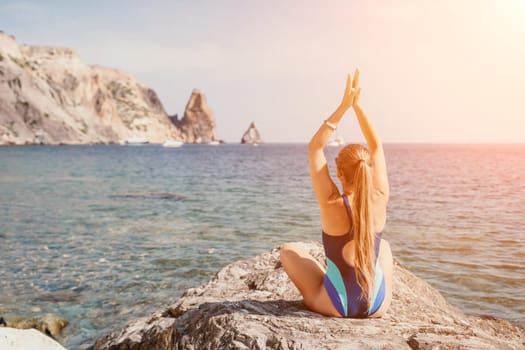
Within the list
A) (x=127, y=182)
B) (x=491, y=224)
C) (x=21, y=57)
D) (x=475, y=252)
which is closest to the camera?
(x=475, y=252)

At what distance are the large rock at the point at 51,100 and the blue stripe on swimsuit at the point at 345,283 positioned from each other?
10302 cm

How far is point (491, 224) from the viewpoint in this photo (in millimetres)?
16203

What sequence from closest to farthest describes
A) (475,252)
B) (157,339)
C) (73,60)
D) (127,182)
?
(157,339) < (475,252) < (127,182) < (73,60)

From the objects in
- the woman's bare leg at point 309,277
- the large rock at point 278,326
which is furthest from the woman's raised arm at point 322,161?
the large rock at point 278,326

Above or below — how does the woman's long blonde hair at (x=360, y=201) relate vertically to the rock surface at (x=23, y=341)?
above

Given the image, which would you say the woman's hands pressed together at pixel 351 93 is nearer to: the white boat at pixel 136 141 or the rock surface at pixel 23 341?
the rock surface at pixel 23 341

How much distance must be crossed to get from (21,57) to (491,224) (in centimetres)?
12332

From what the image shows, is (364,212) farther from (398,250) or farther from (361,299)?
(398,250)

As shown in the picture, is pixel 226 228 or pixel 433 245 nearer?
pixel 433 245

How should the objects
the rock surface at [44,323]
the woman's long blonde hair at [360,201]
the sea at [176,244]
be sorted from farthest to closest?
the sea at [176,244], the rock surface at [44,323], the woman's long blonde hair at [360,201]

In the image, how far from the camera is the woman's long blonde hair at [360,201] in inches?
151

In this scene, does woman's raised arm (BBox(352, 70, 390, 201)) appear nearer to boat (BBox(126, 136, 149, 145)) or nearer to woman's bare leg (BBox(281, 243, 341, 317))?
woman's bare leg (BBox(281, 243, 341, 317))

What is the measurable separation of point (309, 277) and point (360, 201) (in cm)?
112

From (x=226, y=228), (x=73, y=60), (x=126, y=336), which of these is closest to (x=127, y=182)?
(x=226, y=228)
